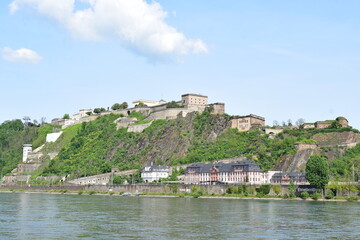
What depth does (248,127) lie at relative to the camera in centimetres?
11369

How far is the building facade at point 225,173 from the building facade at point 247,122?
18079 millimetres

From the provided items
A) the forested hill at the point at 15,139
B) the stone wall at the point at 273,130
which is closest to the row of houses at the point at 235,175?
the stone wall at the point at 273,130

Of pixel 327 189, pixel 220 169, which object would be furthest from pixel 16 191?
pixel 327 189

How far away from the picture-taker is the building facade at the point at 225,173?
9075 centimetres

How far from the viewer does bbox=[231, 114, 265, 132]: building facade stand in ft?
373

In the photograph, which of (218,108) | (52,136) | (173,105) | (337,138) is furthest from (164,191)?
(52,136)

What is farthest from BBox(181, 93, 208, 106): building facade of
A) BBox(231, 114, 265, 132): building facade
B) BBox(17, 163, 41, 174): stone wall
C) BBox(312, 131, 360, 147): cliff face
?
BBox(17, 163, 41, 174): stone wall

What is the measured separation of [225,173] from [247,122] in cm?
2281

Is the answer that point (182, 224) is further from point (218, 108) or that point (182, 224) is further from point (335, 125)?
point (218, 108)

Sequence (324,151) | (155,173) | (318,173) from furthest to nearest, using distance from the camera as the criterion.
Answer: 1. (155,173)
2. (324,151)
3. (318,173)

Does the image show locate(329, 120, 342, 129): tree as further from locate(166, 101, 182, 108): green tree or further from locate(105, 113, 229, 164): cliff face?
locate(166, 101, 182, 108): green tree

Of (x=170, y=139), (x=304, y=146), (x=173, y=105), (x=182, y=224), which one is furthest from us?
(x=173, y=105)

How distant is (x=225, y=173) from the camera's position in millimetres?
94375

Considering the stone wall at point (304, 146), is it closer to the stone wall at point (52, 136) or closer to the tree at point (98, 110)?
the tree at point (98, 110)
